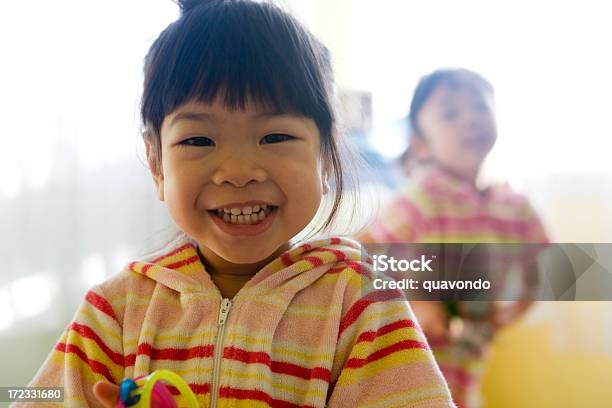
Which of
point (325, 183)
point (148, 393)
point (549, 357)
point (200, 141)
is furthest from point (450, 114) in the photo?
point (148, 393)

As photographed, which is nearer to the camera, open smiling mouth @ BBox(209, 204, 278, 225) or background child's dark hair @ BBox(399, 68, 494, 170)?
open smiling mouth @ BBox(209, 204, 278, 225)

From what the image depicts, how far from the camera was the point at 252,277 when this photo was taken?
71 centimetres

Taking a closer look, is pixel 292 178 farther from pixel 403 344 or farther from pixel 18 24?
pixel 18 24

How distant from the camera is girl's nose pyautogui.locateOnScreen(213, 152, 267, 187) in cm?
62

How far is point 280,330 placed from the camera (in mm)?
662

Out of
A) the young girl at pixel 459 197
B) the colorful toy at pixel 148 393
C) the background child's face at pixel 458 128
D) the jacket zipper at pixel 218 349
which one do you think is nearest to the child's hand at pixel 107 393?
the colorful toy at pixel 148 393

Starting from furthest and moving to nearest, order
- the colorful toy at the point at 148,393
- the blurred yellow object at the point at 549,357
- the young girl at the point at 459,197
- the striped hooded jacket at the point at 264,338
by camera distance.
Answer: the blurred yellow object at the point at 549,357 < the young girl at the point at 459,197 < the striped hooded jacket at the point at 264,338 < the colorful toy at the point at 148,393

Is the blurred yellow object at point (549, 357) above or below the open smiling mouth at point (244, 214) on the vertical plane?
below

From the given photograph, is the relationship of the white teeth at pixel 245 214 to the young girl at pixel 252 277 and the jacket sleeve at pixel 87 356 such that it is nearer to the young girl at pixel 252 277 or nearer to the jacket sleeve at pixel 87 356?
the young girl at pixel 252 277

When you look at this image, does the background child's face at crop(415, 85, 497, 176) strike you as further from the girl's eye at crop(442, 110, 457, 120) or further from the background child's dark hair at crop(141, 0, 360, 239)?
the background child's dark hair at crop(141, 0, 360, 239)

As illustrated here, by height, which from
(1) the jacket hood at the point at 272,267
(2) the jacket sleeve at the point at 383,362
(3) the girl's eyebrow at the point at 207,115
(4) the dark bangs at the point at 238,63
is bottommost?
(2) the jacket sleeve at the point at 383,362

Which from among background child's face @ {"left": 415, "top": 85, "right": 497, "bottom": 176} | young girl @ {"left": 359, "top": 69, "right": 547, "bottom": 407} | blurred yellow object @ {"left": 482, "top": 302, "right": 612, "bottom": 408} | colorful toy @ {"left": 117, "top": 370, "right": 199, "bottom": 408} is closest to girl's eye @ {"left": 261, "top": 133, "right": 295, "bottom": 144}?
colorful toy @ {"left": 117, "top": 370, "right": 199, "bottom": 408}

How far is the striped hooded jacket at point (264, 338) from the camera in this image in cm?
63

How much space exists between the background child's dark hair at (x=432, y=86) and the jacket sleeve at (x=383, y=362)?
840 mm
